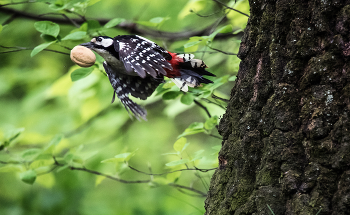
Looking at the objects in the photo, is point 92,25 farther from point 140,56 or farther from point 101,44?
point 140,56

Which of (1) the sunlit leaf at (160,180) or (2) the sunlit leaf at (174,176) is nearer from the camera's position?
(2) the sunlit leaf at (174,176)

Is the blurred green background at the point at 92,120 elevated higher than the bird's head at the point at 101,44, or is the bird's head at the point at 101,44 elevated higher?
the bird's head at the point at 101,44

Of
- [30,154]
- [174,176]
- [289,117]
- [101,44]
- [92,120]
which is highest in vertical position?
[289,117]

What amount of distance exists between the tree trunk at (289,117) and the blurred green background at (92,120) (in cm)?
40

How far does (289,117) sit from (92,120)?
5.83ft

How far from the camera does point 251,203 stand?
894mm

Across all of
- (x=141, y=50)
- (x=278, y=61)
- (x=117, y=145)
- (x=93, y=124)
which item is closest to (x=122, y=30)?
(x=93, y=124)

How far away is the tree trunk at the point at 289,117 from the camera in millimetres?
758

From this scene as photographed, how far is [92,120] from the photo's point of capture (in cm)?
232

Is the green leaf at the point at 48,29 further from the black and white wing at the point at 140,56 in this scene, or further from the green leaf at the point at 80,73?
the black and white wing at the point at 140,56

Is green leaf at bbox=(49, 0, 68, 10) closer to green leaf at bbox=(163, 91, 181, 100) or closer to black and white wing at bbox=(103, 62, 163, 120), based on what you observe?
black and white wing at bbox=(103, 62, 163, 120)

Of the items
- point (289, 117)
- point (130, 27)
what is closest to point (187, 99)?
point (289, 117)

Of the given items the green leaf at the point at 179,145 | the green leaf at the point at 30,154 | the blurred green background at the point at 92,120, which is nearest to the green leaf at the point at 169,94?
the blurred green background at the point at 92,120

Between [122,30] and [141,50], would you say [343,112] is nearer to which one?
[141,50]
